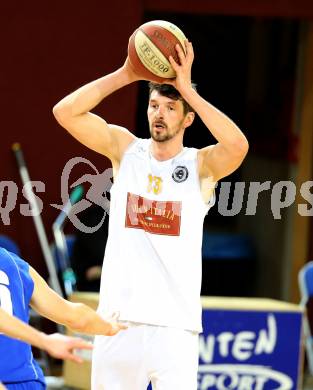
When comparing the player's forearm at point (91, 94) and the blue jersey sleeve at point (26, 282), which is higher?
the player's forearm at point (91, 94)

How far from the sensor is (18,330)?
3588 mm

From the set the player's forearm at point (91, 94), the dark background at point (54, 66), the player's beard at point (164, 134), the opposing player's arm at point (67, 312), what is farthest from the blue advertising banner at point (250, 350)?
the opposing player's arm at point (67, 312)

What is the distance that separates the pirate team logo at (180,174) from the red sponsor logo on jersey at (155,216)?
13cm

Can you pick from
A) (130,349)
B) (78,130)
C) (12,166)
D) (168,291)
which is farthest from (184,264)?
(12,166)

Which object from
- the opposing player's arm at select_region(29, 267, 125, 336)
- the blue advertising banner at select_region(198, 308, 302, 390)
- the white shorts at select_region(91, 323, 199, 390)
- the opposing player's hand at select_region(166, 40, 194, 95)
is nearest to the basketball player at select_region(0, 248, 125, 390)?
the opposing player's arm at select_region(29, 267, 125, 336)

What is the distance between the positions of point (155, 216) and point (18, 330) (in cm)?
176

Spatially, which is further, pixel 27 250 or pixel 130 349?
pixel 27 250

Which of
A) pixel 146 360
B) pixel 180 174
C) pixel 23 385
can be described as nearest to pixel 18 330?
pixel 23 385

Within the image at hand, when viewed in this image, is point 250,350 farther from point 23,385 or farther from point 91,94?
point 23,385

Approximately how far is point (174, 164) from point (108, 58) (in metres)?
3.67

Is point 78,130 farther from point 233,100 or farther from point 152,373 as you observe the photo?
point 233,100

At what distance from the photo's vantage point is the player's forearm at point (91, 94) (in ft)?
17.4

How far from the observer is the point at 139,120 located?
1312cm

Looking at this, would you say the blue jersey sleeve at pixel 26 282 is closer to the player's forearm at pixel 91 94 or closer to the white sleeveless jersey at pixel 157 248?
the white sleeveless jersey at pixel 157 248
